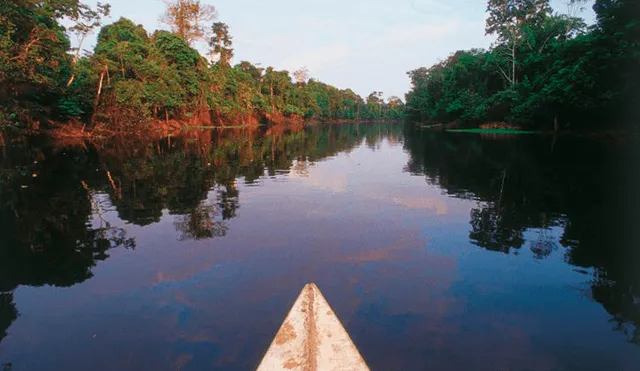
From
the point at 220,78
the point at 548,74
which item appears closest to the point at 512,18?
the point at 548,74

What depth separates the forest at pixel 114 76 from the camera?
69.2 ft

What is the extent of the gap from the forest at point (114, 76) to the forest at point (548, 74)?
3387 cm

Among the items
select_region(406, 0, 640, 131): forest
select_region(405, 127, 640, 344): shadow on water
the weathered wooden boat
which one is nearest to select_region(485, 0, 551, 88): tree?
select_region(406, 0, 640, 131): forest

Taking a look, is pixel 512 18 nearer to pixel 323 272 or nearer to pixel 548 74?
pixel 548 74

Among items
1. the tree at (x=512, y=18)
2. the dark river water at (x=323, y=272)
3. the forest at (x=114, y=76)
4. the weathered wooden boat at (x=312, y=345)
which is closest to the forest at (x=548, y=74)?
the tree at (x=512, y=18)

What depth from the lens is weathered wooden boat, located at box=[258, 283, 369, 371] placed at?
2584mm

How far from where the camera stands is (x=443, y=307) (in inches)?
168

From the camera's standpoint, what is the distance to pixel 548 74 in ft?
107

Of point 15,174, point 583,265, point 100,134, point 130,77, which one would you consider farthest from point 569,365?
point 130,77

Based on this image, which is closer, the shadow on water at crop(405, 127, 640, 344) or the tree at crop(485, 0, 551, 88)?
the shadow on water at crop(405, 127, 640, 344)

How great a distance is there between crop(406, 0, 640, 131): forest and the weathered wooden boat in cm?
2709

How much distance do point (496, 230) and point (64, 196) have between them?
1051 centimetres

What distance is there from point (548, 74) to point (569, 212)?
1185 inches

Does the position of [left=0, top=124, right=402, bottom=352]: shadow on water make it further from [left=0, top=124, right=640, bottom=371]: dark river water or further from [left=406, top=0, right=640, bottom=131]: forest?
[left=406, top=0, right=640, bottom=131]: forest
